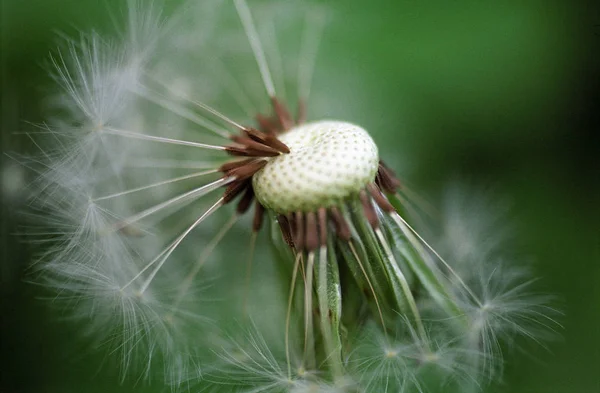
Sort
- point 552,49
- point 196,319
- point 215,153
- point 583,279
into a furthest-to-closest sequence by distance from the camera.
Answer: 1. point 552,49
2. point 583,279
3. point 215,153
4. point 196,319

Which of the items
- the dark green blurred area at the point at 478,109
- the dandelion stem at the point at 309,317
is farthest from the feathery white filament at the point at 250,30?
the dandelion stem at the point at 309,317

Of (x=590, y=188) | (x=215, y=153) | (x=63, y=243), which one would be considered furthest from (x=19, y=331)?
(x=590, y=188)

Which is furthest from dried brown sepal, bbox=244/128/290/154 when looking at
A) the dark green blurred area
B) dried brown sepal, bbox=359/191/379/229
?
the dark green blurred area

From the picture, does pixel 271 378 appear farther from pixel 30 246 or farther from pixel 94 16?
pixel 94 16

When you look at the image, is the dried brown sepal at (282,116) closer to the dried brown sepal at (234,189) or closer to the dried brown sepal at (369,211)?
the dried brown sepal at (234,189)

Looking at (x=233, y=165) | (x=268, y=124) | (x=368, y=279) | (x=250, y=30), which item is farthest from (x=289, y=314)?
(x=250, y=30)

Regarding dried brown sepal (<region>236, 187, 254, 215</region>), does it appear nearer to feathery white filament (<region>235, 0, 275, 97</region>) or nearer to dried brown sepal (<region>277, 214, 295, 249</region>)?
dried brown sepal (<region>277, 214, 295, 249</region>)
